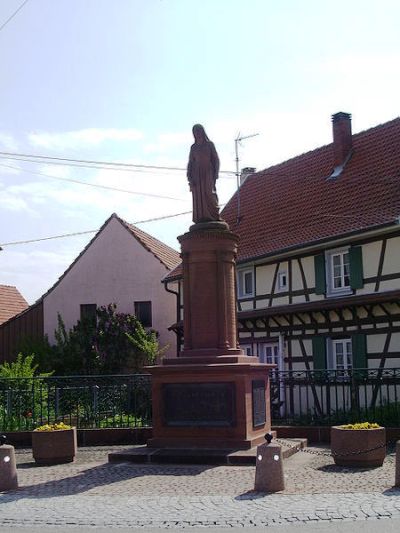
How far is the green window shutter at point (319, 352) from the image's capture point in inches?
891

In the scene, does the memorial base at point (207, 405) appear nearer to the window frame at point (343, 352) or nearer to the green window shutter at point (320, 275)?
the window frame at point (343, 352)

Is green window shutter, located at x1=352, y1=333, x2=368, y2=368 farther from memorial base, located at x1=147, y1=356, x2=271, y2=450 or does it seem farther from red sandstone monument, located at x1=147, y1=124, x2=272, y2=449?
memorial base, located at x1=147, y1=356, x2=271, y2=450

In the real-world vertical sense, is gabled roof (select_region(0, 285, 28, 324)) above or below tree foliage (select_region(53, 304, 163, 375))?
above

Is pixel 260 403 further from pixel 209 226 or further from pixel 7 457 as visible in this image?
pixel 7 457

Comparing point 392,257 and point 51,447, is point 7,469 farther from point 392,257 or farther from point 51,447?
point 392,257

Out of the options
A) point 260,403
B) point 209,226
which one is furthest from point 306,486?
point 209,226

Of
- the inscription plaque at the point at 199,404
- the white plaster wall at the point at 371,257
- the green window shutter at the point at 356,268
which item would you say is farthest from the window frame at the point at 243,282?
the inscription plaque at the point at 199,404

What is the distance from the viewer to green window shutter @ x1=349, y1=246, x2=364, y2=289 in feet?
71.5

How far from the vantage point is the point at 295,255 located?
24.4 meters

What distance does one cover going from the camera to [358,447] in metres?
12.2

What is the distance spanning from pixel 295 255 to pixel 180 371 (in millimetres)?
11820

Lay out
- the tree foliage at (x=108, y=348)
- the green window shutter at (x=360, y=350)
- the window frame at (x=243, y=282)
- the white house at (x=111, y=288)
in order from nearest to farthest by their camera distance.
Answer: the green window shutter at (x=360, y=350) < the window frame at (x=243, y=282) < the tree foliage at (x=108, y=348) < the white house at (x=111, y=288)

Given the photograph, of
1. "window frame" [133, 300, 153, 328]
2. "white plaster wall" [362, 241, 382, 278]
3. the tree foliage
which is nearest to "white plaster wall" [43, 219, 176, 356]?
"window frame" [133, 300, 153, 328]

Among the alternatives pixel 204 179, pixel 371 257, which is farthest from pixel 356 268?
pixel 204 179
